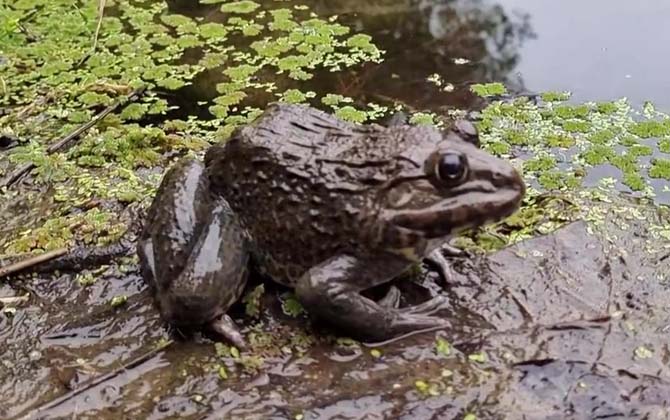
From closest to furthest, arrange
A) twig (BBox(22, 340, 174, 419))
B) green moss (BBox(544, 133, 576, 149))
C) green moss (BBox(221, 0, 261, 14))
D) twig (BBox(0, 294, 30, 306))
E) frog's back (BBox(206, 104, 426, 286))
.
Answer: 1. twig (BBox(22, 340, 174, 419))
2. frog's back (BBox(206, 104, 426, 286))
3. twig (BBox(0, 294, 30, 306))
4. green moss (BBox(544, 133, 576, 149))
5. green moss (BBox(221, 0, 261, 14))

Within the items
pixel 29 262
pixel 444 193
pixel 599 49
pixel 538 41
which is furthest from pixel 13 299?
pixel 599 49

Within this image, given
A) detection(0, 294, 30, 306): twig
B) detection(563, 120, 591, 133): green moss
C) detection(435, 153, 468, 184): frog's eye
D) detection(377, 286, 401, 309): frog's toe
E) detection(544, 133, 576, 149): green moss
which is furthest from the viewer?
detection(563, 120, 591, 133): green moss

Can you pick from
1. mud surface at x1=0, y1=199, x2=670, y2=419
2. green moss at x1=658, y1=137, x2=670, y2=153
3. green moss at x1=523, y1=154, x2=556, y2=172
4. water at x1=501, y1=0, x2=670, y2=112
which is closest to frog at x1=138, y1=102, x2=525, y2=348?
mud surface at x1=0, y1=199, x2=670, y2=419

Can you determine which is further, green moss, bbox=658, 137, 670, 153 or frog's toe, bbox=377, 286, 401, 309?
green moss, bbox=658, 137, 670, 153

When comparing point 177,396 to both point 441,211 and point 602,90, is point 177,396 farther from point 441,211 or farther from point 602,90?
point 602,90

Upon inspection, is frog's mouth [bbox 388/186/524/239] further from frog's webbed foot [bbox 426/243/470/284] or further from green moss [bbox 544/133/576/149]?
green moss [bbox 544/133/576/149]

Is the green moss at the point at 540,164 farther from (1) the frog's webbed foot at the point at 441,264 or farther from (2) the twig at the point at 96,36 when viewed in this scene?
(2) the twig at the point at 96,36

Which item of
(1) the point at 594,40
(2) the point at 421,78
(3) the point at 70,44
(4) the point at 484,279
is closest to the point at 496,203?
(4) the point at 484,279

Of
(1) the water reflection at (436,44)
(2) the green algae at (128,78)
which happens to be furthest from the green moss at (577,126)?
(2) the green algae at (128,78)
